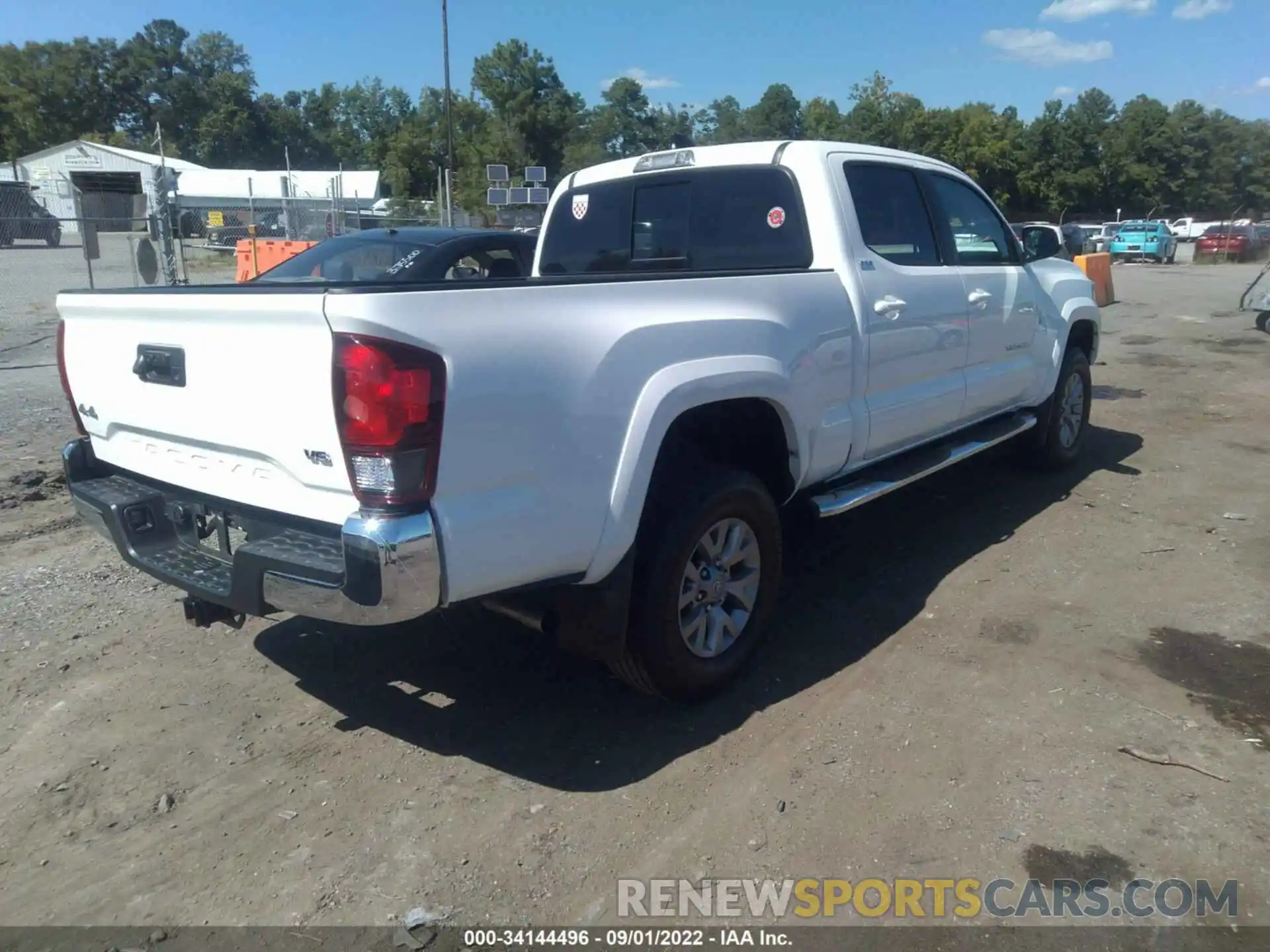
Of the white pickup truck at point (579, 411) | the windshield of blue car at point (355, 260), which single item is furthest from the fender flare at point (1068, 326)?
the windshield of blue car at point (355, 260)

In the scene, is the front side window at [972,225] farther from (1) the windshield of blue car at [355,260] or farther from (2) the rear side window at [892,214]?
(1) the windshield of blue car at [355,260]

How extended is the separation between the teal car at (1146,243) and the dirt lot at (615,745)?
123 feet

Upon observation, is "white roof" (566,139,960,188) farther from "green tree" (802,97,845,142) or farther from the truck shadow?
"green tree" (802,97,845,142)

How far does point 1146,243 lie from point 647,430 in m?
41.0

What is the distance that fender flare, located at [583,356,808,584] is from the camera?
310cm

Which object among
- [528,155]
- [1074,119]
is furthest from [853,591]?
[1074,119]

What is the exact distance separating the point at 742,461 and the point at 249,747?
2.20 meters

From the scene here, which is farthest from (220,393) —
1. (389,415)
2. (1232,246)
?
(1232,246)

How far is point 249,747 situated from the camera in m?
3.48

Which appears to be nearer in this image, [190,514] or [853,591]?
[190,514]

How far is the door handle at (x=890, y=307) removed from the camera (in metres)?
4.34

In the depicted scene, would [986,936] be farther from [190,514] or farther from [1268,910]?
[190,514]

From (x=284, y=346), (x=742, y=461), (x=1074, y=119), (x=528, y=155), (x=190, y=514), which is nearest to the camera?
(x=284, y=346)

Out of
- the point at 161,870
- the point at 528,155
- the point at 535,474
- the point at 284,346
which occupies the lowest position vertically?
the point at 161,870
